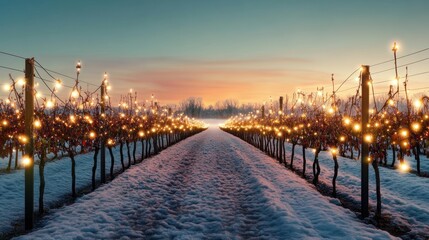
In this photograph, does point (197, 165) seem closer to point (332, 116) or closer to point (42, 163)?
point (332, 116)

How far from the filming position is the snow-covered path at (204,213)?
867 cm

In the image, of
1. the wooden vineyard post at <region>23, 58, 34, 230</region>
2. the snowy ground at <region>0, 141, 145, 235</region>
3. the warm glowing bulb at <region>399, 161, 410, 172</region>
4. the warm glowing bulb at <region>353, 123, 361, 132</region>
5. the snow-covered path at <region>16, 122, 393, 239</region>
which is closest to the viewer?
the snow-covered path at <region>16, 122, 393, 239</region>

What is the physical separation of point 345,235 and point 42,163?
967cm

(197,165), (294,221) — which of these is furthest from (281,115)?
(294,221)

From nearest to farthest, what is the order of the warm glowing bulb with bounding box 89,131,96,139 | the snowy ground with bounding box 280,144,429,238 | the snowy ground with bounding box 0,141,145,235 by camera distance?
1. the snowy ground with bounding box 280,144,429,238
2. the snowy ground with bounding box 0,141,145,235
3. the warm glowing bulb with bounding box 89,131,96,139

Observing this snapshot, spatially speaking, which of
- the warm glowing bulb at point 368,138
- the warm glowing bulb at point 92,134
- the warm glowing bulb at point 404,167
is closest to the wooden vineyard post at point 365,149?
the warm glowing bulb at point 368,138

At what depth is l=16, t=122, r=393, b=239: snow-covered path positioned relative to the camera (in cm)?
867

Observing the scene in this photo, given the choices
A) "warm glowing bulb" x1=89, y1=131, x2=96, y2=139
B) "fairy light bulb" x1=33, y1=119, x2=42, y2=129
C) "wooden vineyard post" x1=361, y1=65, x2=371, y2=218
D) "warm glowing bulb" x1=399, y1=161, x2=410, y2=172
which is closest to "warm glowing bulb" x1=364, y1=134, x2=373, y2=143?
"wooden vineyard post" x1=361, y1=65, x2=371, y2=218

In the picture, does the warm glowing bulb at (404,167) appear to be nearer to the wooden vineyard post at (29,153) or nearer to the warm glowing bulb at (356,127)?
the warm glowing bulb at (356,127)

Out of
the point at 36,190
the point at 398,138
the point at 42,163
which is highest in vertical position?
the point at 398,138

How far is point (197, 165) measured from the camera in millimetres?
21500

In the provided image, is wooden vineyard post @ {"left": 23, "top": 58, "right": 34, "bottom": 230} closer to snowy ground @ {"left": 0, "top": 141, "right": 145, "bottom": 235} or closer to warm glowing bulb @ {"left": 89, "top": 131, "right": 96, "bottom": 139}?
snowy ground @ {"left": 0, "top": 141, "right": 145, "bottom": 235}

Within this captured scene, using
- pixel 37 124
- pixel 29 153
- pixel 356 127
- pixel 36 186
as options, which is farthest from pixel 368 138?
pixel 36 186

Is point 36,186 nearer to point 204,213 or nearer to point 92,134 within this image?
point 92,134
